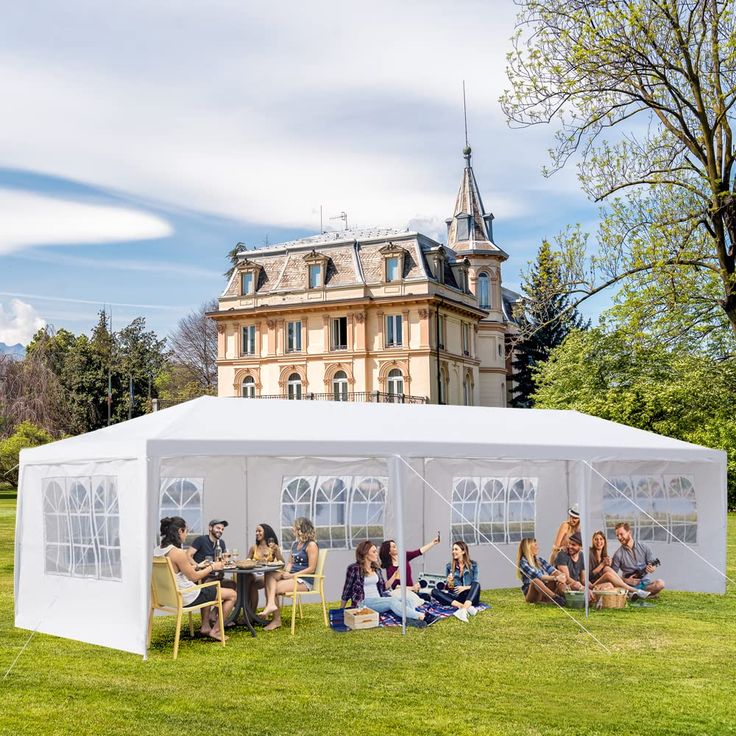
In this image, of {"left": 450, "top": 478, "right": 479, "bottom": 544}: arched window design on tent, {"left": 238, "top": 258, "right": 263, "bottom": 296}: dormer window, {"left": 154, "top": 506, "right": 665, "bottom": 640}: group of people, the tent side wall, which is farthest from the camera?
{"left": 238, "top": 258, "right": 263, "bottom": 296}: dormer window

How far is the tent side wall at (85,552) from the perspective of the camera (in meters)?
8.84

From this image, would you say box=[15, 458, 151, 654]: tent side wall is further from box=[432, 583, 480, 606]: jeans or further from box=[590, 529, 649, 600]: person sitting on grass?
box=[590, 529, 649, 600]: person sitting on grass

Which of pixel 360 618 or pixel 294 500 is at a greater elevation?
pixel 294 500

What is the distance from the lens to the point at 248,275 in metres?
51.0

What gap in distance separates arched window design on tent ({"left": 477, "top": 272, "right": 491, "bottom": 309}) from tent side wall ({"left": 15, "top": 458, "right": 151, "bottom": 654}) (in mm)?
45495

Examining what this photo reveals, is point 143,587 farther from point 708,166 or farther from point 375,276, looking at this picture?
point 375,276

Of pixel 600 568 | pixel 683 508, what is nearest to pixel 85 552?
pixel 600 568

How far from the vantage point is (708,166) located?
14273mm

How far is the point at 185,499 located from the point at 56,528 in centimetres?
203

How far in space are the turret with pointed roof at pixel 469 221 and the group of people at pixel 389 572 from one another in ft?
141

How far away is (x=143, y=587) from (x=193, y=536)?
335 cm

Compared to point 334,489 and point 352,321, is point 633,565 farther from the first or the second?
point 352,321

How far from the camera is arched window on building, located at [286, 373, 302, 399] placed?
48250 mm

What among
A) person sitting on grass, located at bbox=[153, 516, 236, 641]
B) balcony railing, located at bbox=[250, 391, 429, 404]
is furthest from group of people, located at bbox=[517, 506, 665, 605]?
balcony railing, located at bbox=[250, 391, 429, 404]
